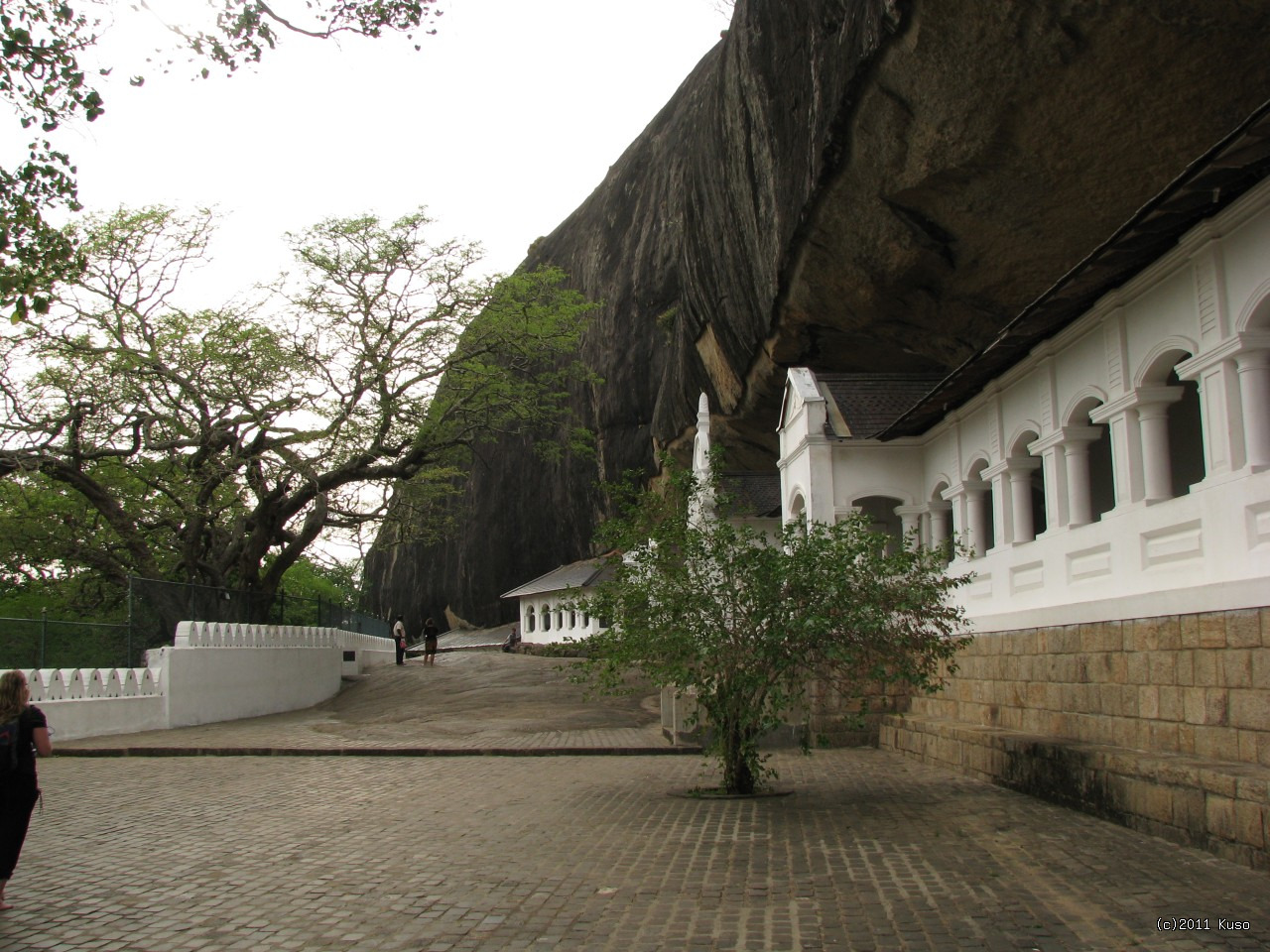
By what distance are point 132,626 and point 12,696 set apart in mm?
13654

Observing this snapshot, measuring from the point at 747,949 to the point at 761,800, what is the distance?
17.1ft

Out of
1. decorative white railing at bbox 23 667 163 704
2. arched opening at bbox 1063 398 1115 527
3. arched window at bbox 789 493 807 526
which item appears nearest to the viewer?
arched opening at bbox 1063 398 1115 527

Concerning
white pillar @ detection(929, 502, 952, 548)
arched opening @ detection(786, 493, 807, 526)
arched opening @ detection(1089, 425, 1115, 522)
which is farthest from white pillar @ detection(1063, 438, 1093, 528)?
arched opening @ detection(786, 493, 807, 526)

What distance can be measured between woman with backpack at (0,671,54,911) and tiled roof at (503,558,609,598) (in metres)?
37.5

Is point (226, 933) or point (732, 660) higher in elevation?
point (732, 660)

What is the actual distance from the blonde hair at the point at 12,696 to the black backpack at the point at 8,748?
0.06m

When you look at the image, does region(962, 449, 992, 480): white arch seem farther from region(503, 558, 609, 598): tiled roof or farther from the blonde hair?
region(503, 558, 609, 598): tiled roof

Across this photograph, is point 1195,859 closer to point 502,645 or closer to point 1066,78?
point 1066,78

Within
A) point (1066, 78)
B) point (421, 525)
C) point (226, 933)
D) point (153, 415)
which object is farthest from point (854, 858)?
point (421, 525)

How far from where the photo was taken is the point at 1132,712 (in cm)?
924

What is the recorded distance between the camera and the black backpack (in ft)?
21.4

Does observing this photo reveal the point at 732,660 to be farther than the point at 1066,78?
No

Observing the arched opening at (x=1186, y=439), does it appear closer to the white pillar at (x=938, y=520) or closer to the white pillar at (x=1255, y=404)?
the white pillar at (x=938, y=520)

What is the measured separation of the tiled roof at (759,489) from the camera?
940 inches
